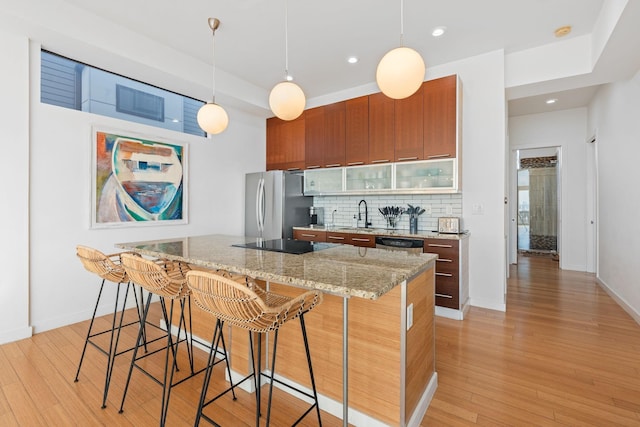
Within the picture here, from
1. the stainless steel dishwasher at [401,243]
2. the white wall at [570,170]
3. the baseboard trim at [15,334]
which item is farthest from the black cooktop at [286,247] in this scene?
the white wall at [570,170]

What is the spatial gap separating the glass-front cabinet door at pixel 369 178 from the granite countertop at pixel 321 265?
197cm

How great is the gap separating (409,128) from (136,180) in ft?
11.2

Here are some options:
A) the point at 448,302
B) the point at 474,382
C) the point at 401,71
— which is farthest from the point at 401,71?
the point at 448,302

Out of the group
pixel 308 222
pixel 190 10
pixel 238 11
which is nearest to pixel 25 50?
pixel 190 10

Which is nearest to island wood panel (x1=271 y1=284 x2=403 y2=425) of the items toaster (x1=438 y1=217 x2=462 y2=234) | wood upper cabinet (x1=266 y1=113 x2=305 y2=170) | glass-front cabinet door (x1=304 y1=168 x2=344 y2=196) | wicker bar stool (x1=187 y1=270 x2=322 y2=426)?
wicker bar stool (x1=187 y1=270 x2=322 y2=426)

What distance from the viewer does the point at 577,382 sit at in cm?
213

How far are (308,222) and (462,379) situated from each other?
3308 mm

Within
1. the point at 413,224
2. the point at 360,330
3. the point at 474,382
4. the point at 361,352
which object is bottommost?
the point at 474,382

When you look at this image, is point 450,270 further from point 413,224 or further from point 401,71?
point 401,71

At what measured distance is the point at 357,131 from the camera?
14.0ft

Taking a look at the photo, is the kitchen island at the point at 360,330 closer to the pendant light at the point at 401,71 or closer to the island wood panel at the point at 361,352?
the island wood panel at the point at 361,352

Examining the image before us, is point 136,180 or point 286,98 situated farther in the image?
point 136,180

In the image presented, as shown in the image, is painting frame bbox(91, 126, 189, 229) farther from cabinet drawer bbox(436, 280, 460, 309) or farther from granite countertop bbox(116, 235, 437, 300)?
cabinet drawer bbox(436, 280, 460, 309)

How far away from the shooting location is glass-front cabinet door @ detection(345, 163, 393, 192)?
13.4 ft
